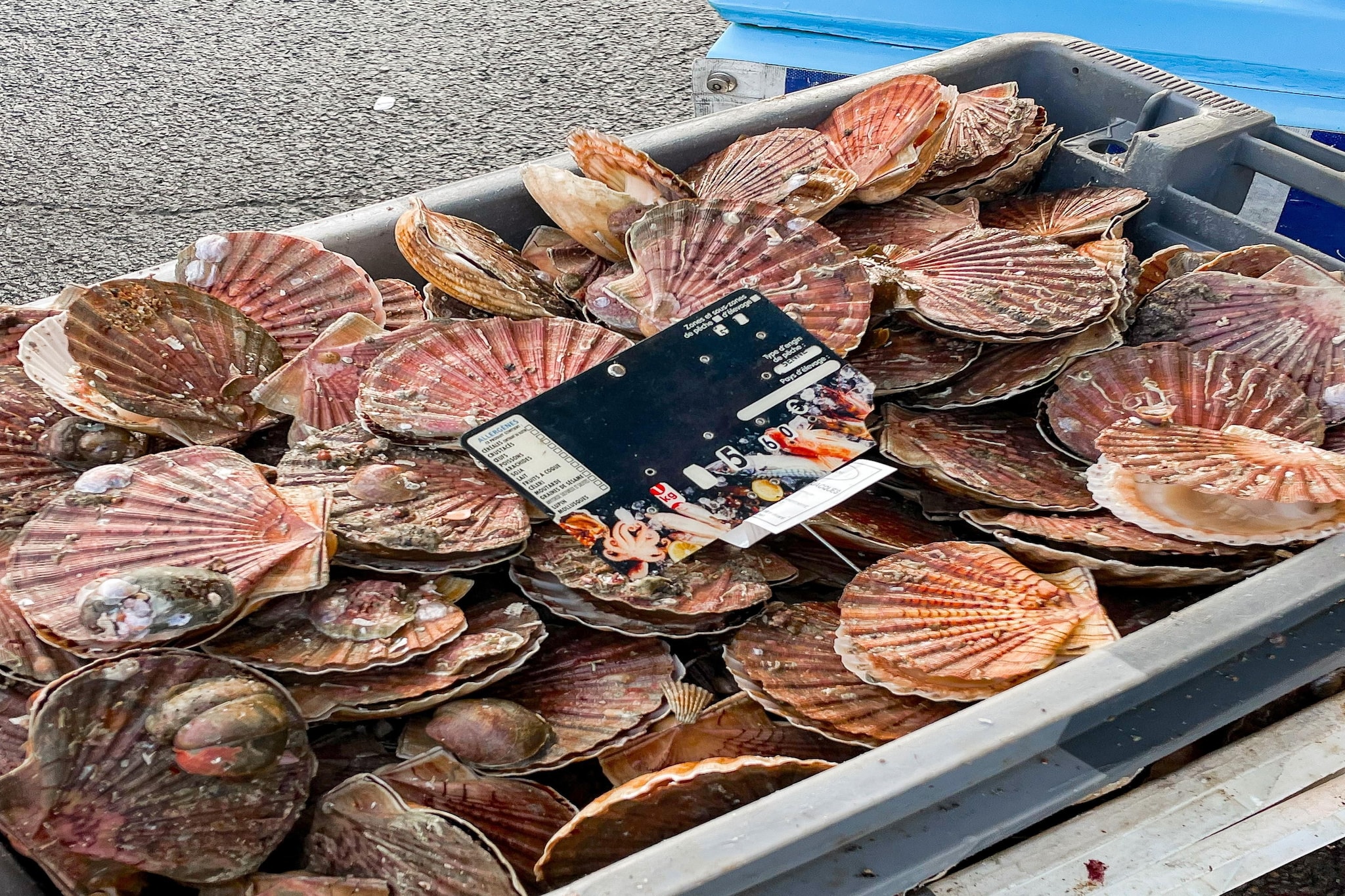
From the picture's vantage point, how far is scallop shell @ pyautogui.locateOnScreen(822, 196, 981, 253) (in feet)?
4.16

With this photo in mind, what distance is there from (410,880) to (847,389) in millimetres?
560

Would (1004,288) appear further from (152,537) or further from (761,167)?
(152,537)

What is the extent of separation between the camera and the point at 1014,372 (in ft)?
3.56

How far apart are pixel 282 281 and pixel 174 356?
6.9 inches

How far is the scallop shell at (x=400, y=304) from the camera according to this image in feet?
3.94

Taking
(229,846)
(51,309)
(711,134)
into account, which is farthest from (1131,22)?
(229,846)

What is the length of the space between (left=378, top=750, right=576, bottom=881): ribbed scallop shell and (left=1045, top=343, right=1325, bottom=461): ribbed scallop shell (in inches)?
24.3

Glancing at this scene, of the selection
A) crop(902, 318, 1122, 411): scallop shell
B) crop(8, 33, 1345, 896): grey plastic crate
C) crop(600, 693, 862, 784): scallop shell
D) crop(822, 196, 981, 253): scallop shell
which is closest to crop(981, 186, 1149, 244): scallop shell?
crop(822, 196, 981, 253): scallop shell

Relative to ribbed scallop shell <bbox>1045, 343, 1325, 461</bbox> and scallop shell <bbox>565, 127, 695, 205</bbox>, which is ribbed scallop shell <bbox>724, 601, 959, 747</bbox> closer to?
ribbed scallop shell <bbox>1045, 343, 1325, 461</bbox>

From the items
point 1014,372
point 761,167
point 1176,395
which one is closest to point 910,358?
point 1014,372

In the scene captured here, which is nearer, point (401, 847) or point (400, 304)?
point (401, 847)

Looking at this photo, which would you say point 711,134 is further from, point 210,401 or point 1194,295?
point 210,401

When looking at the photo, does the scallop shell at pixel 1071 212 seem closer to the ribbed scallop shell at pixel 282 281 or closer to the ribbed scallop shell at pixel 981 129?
the ribbed scallop shell at pixel 981 129

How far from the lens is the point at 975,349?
1081mm
